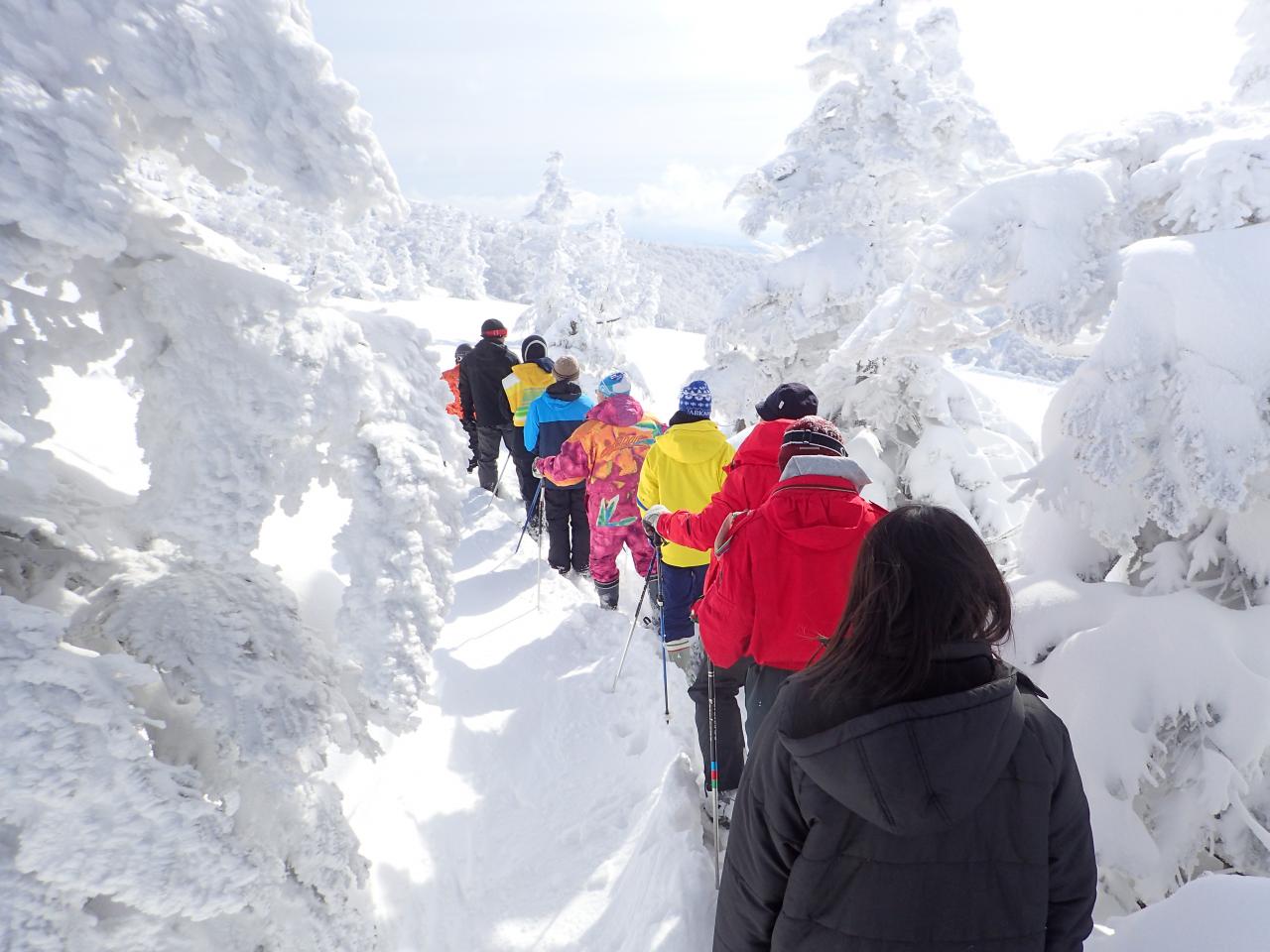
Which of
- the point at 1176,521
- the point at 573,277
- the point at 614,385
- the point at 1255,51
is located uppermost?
the point at 573,277

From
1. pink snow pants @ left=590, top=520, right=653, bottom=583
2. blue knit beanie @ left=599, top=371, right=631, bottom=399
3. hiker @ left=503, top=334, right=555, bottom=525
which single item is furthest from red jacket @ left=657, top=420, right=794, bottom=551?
hiker @ left=503, top=334, right=555, bottom=525

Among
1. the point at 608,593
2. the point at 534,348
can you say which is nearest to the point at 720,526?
the point at 608,593

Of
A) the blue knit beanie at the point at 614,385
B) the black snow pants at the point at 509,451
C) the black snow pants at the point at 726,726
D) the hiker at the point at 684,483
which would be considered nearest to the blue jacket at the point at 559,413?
the blue knit beanie at the point at 614,385

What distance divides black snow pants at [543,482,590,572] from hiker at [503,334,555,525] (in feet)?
1.70

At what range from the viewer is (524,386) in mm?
9023

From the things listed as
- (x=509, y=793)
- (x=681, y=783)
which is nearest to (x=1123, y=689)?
(x=681, y=783)

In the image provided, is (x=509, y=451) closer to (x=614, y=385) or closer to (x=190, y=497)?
(x=614, y=385)

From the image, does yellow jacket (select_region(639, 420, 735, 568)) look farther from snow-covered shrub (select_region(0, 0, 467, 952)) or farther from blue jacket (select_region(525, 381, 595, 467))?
blue jacket (select_region(525, 381, 595, 467))

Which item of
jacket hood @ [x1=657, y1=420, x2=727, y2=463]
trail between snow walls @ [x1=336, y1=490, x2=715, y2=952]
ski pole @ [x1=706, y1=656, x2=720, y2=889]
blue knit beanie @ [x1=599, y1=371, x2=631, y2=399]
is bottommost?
trail between snow walls @ [x1=336, y1=490, x2=715, y2=952]

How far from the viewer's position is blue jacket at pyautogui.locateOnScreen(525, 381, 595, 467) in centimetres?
780

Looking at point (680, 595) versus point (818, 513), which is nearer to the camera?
point (818, 513)

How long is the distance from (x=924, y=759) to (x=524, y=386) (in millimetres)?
7976

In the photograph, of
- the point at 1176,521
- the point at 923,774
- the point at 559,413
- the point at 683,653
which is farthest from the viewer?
the point at 559,413

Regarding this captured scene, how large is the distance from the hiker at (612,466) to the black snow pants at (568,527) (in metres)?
0.72
